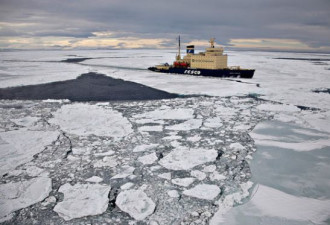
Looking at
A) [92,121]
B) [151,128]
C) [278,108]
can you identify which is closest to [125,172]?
[151,128]

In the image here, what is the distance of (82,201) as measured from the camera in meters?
3.29

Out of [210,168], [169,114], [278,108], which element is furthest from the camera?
[278,108]

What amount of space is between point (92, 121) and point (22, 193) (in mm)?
3598

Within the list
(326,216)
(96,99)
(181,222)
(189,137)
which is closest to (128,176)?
(181,222)

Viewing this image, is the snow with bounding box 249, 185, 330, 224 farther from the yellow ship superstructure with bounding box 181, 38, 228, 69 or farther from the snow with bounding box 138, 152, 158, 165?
the yellow ship superstructure with bounding box 181, 38, 228, 69

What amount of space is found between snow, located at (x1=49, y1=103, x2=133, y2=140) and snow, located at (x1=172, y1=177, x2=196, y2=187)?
227 cm

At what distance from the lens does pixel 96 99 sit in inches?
423

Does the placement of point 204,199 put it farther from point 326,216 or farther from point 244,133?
point 244,133

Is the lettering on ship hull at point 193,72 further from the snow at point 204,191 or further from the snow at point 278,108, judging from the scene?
the snow at point 204,191

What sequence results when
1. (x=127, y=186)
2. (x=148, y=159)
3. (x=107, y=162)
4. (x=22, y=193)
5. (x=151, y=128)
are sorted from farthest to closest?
(x=151, y=128), (x=148, y=159), (x=107, y=162), (x=127, y=186), (x=22, y=193)

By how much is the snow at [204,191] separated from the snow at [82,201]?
116 cm

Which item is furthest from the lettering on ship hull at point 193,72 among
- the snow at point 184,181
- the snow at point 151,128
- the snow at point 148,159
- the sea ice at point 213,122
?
the snow at point 184,181

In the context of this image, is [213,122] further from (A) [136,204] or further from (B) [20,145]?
(B) [20,145]

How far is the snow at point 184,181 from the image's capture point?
3723 millimetres
